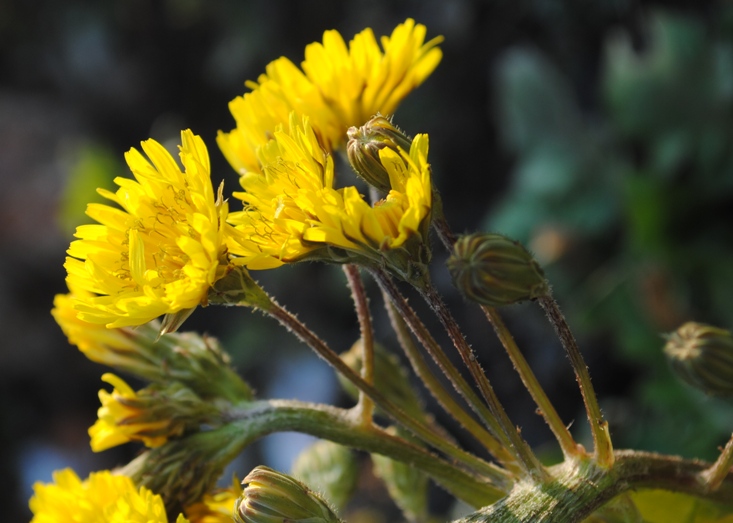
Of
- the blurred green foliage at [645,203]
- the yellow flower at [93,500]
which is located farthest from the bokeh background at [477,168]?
the yellow flower at [93,500]

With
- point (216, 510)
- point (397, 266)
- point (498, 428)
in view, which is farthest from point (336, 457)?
point (397, 266)

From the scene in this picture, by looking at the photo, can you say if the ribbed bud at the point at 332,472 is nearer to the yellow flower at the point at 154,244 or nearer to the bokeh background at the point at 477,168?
the bokeh background at the point at 477,168

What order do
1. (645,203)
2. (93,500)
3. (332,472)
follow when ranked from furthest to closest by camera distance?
(645,203) < (332,472) < (93,500)

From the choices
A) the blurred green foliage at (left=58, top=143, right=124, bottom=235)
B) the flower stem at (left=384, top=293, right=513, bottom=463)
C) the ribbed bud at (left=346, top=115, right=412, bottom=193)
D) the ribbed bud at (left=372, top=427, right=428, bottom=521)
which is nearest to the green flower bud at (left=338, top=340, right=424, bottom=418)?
the ribbed bud at (left=372, top=427, right=428, bottom=521)

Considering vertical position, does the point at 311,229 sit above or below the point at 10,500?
above

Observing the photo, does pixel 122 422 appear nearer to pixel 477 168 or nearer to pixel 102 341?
pixel 102 341

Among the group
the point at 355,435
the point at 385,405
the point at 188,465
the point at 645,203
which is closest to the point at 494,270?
the point at 385,405

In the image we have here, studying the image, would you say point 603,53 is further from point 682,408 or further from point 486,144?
point 682,408
